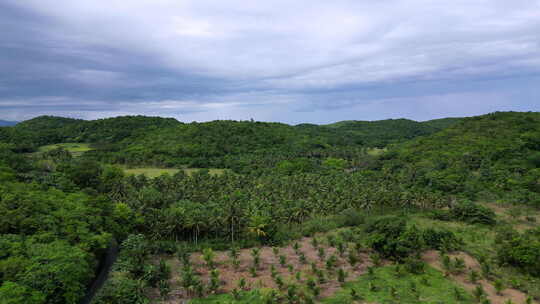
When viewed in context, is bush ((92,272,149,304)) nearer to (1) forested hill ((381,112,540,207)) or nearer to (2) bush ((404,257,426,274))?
(2) bush ((404,257,426,274))

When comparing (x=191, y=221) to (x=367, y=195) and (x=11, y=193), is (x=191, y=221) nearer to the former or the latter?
(x=11, y=193)

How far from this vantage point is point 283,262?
51.1m

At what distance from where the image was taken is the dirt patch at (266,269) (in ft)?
141

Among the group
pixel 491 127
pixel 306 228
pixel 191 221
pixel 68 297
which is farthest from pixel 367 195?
pixel 491 127

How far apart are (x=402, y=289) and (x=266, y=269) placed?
20.5 m

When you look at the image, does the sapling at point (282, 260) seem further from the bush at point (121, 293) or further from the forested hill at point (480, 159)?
the forested hill at point (480, 159)

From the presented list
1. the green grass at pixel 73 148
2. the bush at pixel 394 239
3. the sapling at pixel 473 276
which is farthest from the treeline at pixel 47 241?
the green grass at pixel 73 148

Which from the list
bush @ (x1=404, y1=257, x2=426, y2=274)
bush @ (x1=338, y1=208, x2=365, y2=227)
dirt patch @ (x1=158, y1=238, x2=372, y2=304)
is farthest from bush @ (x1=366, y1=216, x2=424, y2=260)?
bush @ (x1=338, y1=208, x2=365, y2=227)

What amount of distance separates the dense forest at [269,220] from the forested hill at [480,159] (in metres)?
0.55

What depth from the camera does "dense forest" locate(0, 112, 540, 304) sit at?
37.3 m

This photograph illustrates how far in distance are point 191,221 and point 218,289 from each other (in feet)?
67.4

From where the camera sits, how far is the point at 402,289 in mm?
41812

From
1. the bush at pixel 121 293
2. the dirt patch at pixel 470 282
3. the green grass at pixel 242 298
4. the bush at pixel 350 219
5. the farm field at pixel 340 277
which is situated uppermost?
the bush at pixel 121 293

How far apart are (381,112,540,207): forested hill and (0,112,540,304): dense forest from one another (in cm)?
Result: 55
